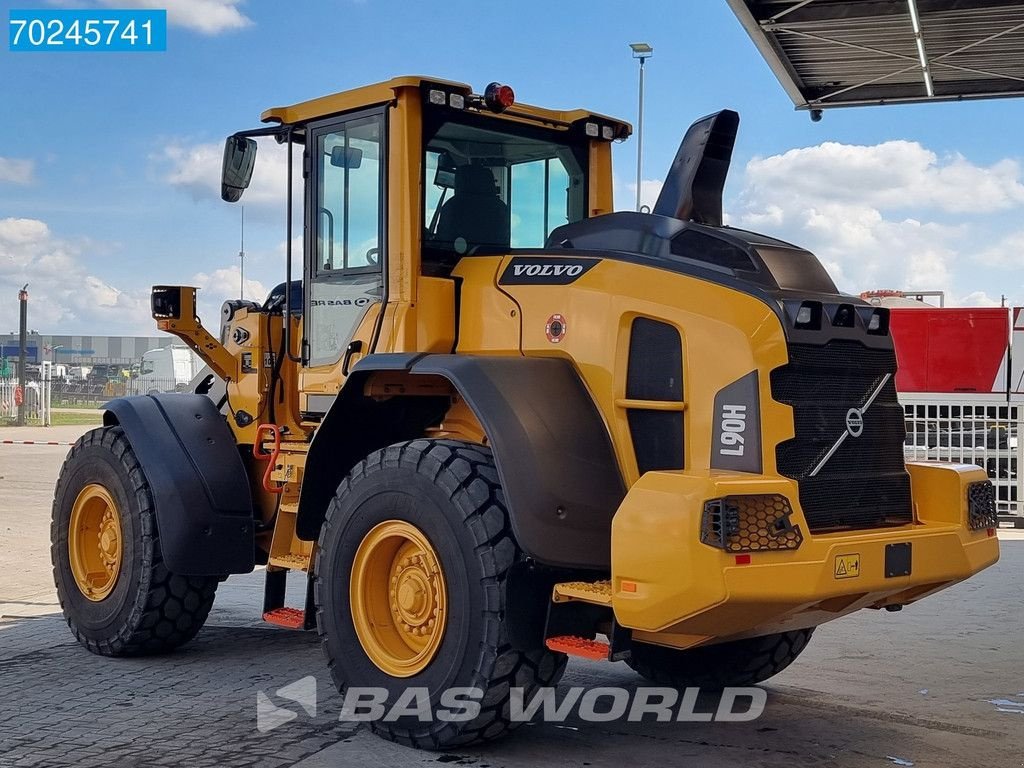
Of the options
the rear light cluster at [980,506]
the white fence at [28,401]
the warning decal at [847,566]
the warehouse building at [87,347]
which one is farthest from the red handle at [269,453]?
the warehouse building at [87,347]

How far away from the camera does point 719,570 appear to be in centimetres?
434

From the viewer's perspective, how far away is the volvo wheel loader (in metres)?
4.74

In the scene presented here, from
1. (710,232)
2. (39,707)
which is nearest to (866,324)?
(710,232)

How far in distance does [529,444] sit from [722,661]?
2056 mm

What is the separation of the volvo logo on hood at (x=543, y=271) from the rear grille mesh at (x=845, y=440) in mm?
1020

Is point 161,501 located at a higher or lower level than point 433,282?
lower

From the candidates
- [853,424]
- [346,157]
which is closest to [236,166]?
[346,157]

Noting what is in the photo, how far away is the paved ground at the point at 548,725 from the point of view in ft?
16.6

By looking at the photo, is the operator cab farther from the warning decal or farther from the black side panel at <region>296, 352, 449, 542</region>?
the warning decal

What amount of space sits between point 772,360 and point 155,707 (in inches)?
130

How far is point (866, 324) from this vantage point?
5273mm

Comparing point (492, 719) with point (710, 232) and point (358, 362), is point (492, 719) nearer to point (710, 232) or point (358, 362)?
point (358, 362)

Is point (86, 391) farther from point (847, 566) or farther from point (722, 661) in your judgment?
point (847, 566)

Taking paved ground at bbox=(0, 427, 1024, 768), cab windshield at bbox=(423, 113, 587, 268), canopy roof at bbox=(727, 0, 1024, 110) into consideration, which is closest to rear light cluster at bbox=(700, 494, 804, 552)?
→ paved ground at bbox=(0, 427, 1024, 768)
